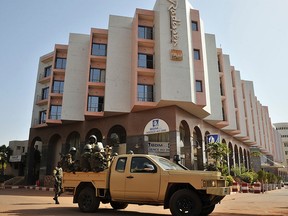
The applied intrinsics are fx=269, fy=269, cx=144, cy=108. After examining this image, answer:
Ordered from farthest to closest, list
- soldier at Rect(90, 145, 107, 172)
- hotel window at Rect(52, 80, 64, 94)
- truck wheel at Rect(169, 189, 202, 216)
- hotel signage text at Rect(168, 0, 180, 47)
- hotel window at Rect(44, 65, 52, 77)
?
hotel window at Rect(44, 65, 52, 77) → hotel window at Rect(52, 80, 64, 94) → hotel signage text at Rect(168, 0, 180, 47) → soldier at Rect(90, 145, 107, 172) → truck wheel at Rect(169, 189, 202, 216)

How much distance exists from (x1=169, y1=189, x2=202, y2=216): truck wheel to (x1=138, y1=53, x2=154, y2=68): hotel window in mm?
22530

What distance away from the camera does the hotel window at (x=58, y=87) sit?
114 ft

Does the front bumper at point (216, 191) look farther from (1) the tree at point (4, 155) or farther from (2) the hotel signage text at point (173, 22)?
(1) the tree at point (4, 155)

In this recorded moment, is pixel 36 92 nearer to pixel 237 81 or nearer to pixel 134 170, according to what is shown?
pixel 237 81

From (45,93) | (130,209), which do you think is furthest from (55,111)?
(130,209)

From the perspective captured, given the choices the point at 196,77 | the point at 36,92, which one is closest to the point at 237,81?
the point at 196,77

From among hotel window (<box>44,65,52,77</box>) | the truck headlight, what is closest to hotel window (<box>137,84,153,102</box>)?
hotel window (<box>44,65,52,77</box>)

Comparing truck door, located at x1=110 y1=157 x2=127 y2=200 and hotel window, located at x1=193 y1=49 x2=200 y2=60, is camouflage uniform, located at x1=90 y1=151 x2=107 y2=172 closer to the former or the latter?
truck door, located at x1=110 y1=157 x2=127 y2=200

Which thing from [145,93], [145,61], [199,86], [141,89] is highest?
[145,61]

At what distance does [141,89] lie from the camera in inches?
1134

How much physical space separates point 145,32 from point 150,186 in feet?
81.9

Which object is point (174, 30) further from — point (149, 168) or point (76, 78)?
point (149, 168)

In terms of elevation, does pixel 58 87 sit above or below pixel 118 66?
below

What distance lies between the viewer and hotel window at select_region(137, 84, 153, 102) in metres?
28.5
